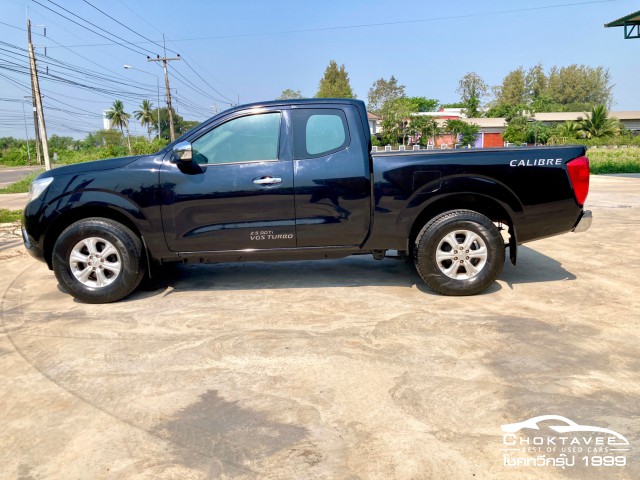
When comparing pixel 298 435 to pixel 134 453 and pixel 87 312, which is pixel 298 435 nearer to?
pixel 134 453

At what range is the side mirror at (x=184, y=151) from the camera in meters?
4.72

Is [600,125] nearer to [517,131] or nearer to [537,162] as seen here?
[517,131]

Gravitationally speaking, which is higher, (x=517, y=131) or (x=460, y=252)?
(x=517, y=131)

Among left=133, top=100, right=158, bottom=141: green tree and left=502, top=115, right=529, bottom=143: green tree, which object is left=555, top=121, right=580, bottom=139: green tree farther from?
left=133, top=100, right=158, bottom=141: green tree

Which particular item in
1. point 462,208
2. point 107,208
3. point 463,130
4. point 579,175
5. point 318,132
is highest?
point 463,130

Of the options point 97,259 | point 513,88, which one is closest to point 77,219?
point 97,259

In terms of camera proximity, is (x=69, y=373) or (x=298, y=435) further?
(x=69, y=373)

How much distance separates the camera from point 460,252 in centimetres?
496

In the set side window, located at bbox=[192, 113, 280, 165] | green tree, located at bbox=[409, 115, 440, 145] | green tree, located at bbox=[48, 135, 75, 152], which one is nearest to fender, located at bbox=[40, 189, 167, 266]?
side window, located at bbox=[192, 113, 280, 165]

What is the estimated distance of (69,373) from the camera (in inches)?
138

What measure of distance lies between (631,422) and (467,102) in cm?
9352

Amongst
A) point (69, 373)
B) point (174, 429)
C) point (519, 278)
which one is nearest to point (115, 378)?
point (69, 373)

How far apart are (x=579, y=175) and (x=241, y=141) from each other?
129 inches

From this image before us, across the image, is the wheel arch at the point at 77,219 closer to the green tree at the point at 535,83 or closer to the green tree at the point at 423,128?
the green tree at the point at 423,128
